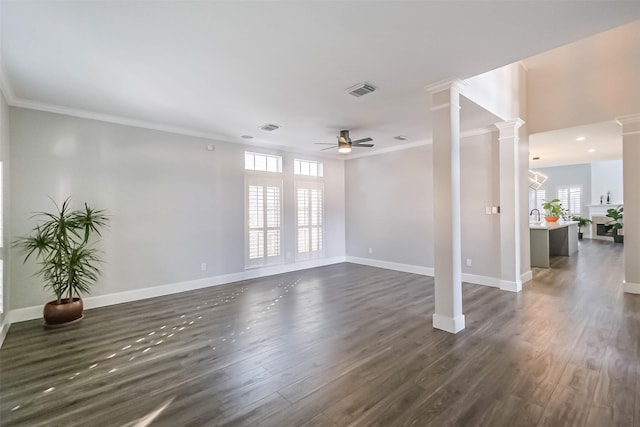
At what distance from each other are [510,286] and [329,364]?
144 inches

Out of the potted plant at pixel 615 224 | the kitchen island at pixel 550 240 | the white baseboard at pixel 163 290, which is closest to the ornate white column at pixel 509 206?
the kitchen island at pixel 550 240

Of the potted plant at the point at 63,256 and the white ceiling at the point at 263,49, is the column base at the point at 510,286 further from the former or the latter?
the potted plant at the point at 63,256

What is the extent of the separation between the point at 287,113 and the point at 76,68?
7.62 ft

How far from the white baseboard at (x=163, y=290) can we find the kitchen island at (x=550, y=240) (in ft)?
16.7

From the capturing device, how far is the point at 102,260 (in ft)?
13.5

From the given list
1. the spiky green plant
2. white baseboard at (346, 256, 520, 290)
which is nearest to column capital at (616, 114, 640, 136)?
white baseboard at (346, 256, 520, 290)

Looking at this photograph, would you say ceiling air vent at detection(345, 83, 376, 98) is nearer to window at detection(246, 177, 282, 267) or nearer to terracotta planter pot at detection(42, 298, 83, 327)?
window at detection(246, 177, 282, 267)

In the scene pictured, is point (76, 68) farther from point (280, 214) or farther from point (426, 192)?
point (426, 192)

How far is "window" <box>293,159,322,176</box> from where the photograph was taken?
652cm

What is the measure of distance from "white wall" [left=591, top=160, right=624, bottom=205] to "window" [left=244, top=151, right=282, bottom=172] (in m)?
12.6

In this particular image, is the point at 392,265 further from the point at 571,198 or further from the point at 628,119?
the point at 571,198

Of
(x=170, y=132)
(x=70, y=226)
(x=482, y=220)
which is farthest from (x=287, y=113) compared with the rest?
(x=482, y=220)

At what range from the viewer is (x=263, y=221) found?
589cm

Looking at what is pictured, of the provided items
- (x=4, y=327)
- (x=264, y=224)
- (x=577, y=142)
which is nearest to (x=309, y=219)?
(x=264, y=224)
